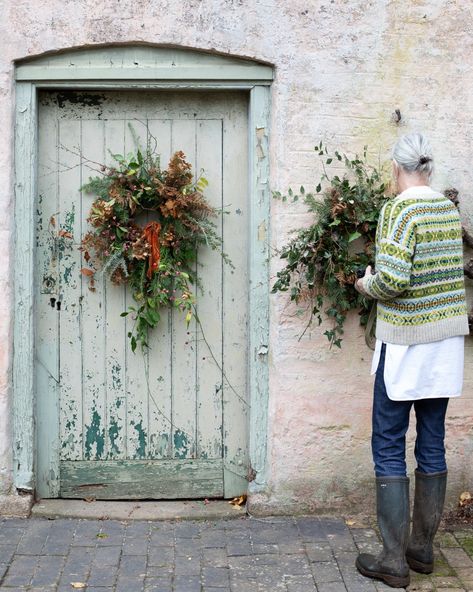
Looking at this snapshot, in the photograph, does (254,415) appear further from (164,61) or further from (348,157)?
(164,61)

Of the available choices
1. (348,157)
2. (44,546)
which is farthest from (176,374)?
(348,157)

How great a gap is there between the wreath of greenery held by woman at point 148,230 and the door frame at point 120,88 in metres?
0.31

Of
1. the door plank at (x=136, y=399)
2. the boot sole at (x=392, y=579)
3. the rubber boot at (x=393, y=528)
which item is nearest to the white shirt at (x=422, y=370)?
the rubber boot at (x=393, y=528)

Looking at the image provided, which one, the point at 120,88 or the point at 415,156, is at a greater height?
the point at 120,88

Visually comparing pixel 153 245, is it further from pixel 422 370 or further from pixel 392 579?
pixel 392 579

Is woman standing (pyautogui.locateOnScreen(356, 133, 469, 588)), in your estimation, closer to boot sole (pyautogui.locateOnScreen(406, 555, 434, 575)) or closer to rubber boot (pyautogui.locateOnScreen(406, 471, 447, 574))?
rubber boot (pyautogui.locateOnScreen(406, 471, 447, 574))

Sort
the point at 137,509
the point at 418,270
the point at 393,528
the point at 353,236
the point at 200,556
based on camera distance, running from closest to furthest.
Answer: the point at 418,270 < the point at 393,528 < the point at 200,556 < the point at 353,236 < the point at 137,509

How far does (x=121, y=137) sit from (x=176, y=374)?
137 centimetres

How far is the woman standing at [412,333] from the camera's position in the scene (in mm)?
4043

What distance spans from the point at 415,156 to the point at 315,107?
1.06 m

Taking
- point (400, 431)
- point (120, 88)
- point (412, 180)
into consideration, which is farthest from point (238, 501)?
point (120, 88)

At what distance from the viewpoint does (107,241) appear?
200 inches

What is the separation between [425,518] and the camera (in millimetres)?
4352

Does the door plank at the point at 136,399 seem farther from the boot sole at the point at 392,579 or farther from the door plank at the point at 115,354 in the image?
the boot sole at the point at 392,579
